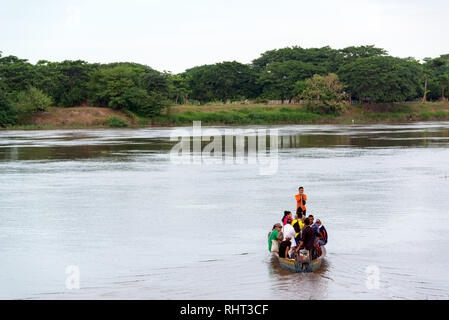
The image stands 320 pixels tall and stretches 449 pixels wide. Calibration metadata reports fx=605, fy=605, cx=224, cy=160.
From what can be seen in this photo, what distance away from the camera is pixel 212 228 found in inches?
802

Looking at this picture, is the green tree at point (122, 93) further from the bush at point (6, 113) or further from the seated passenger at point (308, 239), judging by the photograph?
the seated passenger at point (308, 239)

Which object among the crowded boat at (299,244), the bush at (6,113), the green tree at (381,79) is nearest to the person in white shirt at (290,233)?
the crowded boat at (299,244)

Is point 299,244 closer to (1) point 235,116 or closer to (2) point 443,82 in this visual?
(1) point 235,116

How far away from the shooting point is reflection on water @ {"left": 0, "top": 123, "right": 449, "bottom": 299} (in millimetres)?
14164

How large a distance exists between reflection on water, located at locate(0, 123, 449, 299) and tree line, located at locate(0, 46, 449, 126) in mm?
65063

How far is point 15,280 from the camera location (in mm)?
14883

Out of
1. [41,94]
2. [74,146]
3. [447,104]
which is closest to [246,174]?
[74,146]

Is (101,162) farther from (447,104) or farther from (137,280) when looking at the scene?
(447,104)

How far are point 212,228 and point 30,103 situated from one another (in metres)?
81.7

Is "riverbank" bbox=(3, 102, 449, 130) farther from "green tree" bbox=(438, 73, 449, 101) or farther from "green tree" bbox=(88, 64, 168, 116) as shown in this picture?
"green tree" bbox=(438, 73, 449, 101)

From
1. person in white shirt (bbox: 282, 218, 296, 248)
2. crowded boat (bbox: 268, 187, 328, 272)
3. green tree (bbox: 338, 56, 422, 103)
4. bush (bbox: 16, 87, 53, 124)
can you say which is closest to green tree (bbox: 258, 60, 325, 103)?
green tree (bbox: 338, 56, 422, 103)

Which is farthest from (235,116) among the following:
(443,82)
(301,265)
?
(301,265)

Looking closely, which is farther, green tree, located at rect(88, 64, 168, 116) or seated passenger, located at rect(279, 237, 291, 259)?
green tree, located at rect(88, 64, 168, 116)

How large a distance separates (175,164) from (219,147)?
46.1 ft
